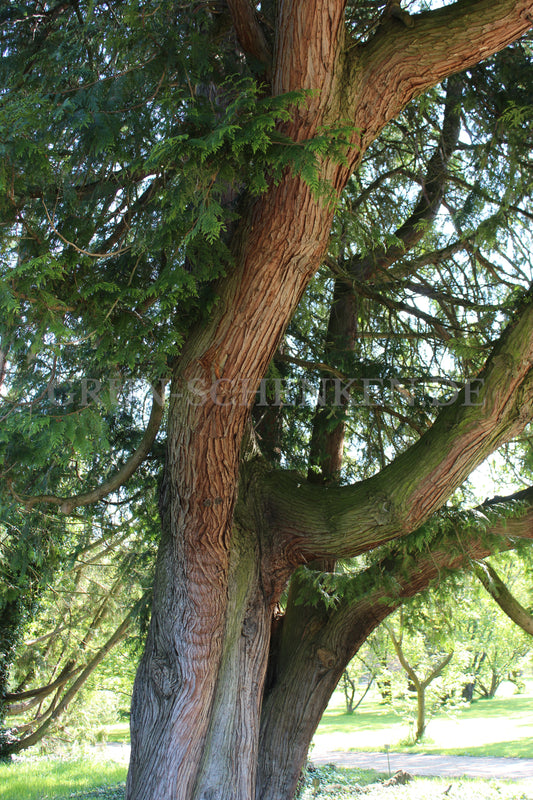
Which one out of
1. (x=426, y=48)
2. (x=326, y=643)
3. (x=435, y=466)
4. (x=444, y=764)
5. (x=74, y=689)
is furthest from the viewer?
(x=444, y=764)

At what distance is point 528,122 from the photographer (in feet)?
15.4

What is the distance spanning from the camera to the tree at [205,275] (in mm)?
2975

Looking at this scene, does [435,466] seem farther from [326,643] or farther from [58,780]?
[58,780]

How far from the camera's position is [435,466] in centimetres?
391

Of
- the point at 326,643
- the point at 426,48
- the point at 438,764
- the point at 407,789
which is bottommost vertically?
the point at 438,764

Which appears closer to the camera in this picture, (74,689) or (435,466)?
(435,466)

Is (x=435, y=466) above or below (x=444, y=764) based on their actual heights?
above

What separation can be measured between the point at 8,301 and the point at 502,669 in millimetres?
29129

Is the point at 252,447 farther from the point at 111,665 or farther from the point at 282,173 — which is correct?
the point at 111,665

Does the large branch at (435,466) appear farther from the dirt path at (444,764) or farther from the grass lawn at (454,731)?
the grass lawn at (454,731)

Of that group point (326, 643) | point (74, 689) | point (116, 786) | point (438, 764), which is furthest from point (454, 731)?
point (326, 643)

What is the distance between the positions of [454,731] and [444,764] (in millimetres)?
9782

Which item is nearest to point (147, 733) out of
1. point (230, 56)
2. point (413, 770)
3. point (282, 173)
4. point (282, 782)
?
point (282, 782)

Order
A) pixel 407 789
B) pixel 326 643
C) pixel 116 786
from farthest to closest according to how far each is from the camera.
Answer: pixel 407 789 → pixel 116 786 → pixel 326 643
